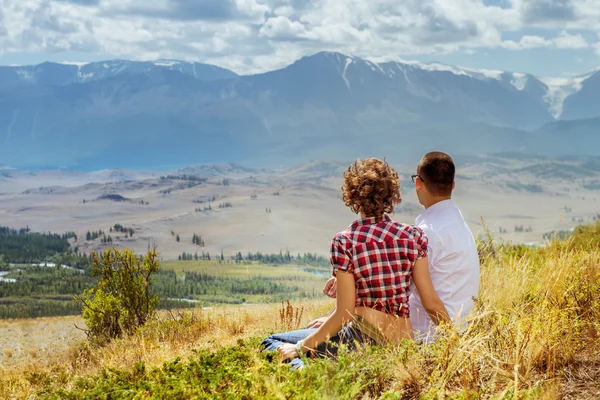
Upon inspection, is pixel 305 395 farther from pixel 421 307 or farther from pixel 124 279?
pixel 124 279

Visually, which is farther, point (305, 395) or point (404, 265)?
point (404, 265)

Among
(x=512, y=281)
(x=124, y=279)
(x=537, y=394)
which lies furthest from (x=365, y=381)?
(x=124, y=279)

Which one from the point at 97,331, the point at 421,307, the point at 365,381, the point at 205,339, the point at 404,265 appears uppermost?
the point at 404,265

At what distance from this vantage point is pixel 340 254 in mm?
4664

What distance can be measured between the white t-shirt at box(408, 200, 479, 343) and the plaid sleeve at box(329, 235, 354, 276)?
2.61ft

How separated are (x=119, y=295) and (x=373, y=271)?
9753 mm

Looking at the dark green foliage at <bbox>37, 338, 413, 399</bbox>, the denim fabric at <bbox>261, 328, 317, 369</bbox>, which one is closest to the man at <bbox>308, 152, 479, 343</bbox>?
the denim fabric at <bbox>261, 328, 317, 369</bbox>

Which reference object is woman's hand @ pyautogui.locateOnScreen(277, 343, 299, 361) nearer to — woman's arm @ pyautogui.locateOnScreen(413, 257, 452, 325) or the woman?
the woman

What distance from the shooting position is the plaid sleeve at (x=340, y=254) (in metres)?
4.64

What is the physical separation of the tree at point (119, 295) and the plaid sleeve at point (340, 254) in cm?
884

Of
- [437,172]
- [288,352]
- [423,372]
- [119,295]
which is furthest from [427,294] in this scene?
[119,295]

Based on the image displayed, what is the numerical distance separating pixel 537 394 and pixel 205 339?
565 cm

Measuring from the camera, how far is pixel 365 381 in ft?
14.5

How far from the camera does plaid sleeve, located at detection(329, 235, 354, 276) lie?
4.64m
